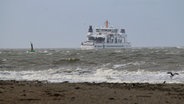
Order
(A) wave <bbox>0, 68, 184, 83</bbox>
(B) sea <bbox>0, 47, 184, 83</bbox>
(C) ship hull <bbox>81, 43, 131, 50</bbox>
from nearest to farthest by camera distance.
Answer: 1. (A) wave <bbox>0, 68, 184, 83</bbox>
2. (B) sea <bbox>0, 47, 184, 83</bbox>
3. (C) ship hull <bbox>81, 43, 131, 50</bbox>

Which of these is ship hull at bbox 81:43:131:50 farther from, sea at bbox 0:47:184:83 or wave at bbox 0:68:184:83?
wave at bbox 0:68:184:83

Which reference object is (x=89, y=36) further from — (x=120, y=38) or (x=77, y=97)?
(x=77, y=97)

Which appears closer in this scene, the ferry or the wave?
the wave

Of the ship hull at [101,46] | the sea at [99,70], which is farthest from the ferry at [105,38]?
the sea at [99,70]

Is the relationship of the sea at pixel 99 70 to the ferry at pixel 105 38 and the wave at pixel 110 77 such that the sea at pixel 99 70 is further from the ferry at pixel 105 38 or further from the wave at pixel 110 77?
the ferry at pixel 105 38

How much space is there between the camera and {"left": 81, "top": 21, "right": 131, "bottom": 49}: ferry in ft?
386

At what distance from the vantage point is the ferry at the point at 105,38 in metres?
118

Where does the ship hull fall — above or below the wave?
below

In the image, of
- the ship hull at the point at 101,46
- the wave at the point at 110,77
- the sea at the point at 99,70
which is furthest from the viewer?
the ship hull at the point at 101,46

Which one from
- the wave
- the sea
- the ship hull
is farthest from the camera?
the ship hull

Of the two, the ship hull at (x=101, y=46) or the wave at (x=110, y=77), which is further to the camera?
the ship hull at (x=101, y=46)

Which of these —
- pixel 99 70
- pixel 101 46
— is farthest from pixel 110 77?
pixel 101 46

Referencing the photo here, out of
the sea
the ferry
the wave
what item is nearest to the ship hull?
the ferry

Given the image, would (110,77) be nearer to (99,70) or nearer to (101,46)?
(99,70)
